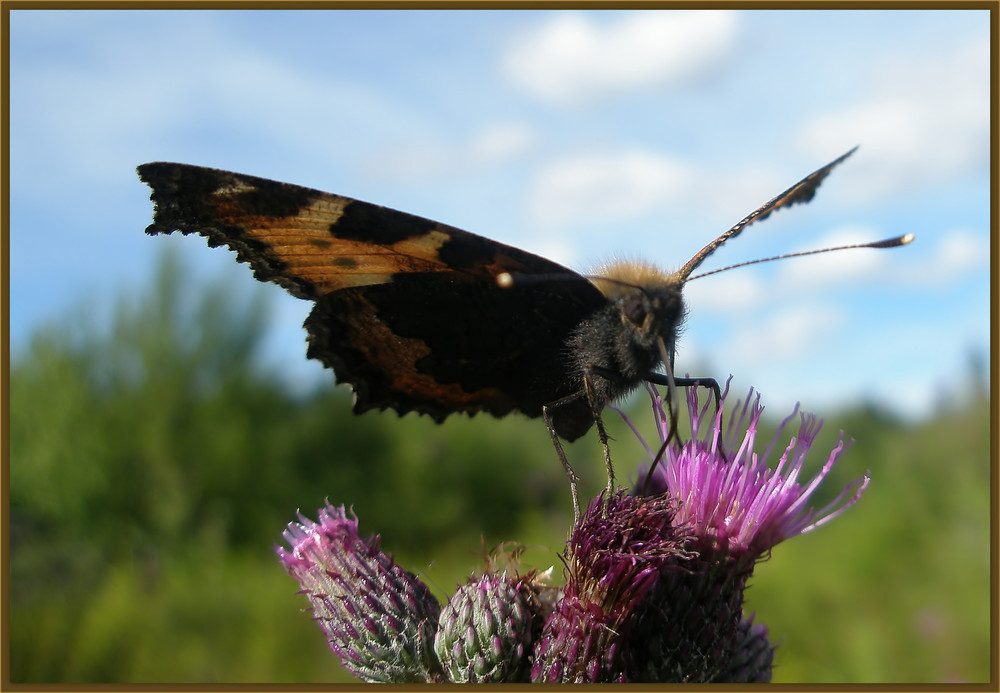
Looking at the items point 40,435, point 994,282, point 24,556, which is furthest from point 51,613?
point 994,282

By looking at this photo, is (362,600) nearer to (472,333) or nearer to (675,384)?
(472,333)

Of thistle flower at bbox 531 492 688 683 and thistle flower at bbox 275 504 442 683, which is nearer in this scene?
thistle flower at bbox 531 492 688 683

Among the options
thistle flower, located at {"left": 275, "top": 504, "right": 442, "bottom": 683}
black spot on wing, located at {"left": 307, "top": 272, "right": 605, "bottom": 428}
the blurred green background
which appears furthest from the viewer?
the blurred green background

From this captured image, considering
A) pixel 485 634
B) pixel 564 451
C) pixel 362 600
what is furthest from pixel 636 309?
pixel 362 600

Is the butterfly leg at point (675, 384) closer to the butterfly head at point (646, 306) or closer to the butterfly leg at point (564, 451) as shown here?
the butterfly head at point (646, 306)

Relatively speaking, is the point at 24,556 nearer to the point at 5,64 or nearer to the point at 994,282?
the point at 5,64

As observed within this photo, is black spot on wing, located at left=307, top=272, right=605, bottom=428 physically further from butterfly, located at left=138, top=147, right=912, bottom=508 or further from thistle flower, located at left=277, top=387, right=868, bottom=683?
thistle flower, located at left=277, top=387, right=868, bottom=683

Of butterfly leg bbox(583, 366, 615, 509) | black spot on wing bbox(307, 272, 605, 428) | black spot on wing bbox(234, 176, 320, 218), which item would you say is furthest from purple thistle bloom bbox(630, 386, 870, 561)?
black spot on wing bbox(234, 176, 320, 218)

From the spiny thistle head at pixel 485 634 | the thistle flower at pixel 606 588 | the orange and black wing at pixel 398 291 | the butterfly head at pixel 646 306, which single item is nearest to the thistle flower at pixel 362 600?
the spiny thistle head at pixel 485 634

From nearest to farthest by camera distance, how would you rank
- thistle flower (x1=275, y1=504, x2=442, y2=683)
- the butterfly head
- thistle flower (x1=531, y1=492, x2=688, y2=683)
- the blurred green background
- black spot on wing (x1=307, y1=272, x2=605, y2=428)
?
1. thistle flower (x1=531, y1=492, x2=688, y2=683)
2. thistle flower (x1=275, y1=504, x2=442, y2=683)
3. the butterfly head
4. black spot on wing (x1=307, y1=272, x2=605, y2=428)
5. the blurred green background

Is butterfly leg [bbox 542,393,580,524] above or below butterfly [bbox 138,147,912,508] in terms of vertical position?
below
